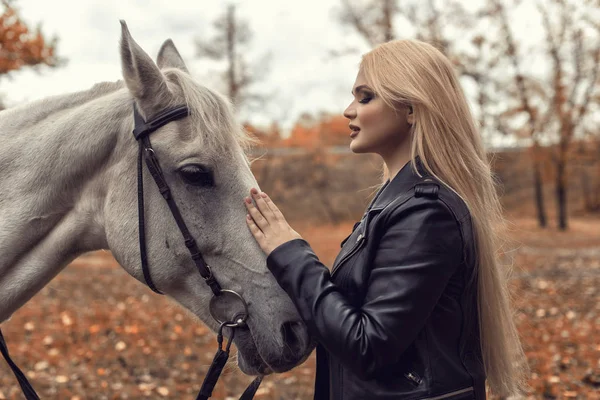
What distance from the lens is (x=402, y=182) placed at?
75.9 inches

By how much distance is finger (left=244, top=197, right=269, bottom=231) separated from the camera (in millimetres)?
2062

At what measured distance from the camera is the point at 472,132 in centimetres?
202

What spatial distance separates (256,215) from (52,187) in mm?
889

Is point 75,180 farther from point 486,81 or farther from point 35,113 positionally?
point 486,81

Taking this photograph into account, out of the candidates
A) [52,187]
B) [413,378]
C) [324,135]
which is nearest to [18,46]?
[52,187]

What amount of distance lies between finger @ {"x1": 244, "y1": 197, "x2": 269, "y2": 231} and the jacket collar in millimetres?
426

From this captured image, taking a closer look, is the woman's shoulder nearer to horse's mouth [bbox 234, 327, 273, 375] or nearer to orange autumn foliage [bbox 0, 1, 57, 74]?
horse's mouth [bbox 234, 327, 273, 375]

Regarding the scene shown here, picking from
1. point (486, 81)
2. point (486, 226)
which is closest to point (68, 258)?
point (486, 226)

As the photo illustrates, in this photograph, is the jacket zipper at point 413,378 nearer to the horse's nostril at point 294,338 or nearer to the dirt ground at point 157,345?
the horse's nostril at point 294,338

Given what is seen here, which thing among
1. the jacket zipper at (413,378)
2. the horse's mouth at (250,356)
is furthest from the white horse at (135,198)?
the jacket zipper at (413,378)

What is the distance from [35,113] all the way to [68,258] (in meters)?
0.66

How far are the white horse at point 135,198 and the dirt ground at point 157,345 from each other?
2.56 ft

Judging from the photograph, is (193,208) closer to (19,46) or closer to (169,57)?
(169,57)

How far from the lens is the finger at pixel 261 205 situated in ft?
6.79
